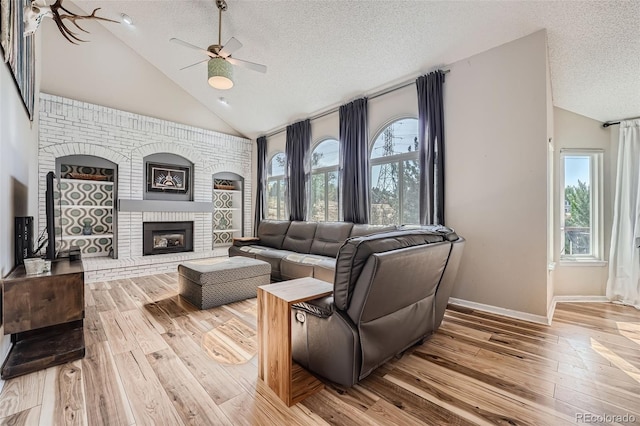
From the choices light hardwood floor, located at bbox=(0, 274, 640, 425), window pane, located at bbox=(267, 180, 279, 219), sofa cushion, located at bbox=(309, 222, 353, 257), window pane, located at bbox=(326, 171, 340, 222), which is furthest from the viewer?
window pane, located at bbox=(267, 180, 279, 219)

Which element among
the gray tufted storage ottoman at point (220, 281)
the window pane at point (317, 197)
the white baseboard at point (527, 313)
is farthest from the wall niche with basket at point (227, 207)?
the white baseboard at point (527, 313)

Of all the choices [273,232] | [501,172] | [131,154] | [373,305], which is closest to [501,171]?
[501,172]

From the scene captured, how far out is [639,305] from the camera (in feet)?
10.8

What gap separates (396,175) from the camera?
4.17 m

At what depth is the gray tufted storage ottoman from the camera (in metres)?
3.16

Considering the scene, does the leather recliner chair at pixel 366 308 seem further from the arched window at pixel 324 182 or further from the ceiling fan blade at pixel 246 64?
the arched window at pixel 324 182

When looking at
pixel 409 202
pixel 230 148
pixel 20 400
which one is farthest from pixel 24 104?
pixel 409 202

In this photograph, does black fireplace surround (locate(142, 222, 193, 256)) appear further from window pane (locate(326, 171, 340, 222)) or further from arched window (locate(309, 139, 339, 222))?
window pane (locate(326, 171, 340, 222))

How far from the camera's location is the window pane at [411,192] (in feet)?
12.8

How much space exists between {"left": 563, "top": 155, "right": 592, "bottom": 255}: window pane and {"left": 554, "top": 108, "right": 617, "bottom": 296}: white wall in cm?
16

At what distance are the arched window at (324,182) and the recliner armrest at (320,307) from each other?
3.28 m

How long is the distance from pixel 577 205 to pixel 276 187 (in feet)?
17.5

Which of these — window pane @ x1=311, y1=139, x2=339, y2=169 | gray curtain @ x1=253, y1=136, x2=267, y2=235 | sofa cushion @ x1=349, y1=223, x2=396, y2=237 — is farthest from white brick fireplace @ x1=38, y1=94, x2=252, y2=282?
sofa cushion @ x1=349, y1=223, x2=396, y2=237

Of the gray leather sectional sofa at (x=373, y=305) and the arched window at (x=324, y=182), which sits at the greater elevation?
the arched window at (x=324, y=182)
